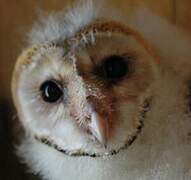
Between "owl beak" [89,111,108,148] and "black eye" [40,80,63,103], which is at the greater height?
"black eye" [40,80,63,103]

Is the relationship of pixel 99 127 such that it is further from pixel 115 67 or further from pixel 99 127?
pixel 115 67

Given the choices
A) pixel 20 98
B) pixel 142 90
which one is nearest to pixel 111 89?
pixel 142 90

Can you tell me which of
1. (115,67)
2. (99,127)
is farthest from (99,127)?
(115,67)

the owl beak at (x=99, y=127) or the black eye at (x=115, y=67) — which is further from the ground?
the black eye at (x=115, y=67)

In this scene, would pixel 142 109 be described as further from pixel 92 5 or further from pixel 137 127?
pixel 92 5

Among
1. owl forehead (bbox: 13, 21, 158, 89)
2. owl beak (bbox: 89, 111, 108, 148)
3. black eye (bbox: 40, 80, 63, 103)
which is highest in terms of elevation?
owl forehead (bbox: 13, 21, 158, 89)

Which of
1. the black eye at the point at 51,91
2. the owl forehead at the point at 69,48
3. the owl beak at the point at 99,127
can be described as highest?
the owl forehead at the point at 69,48
